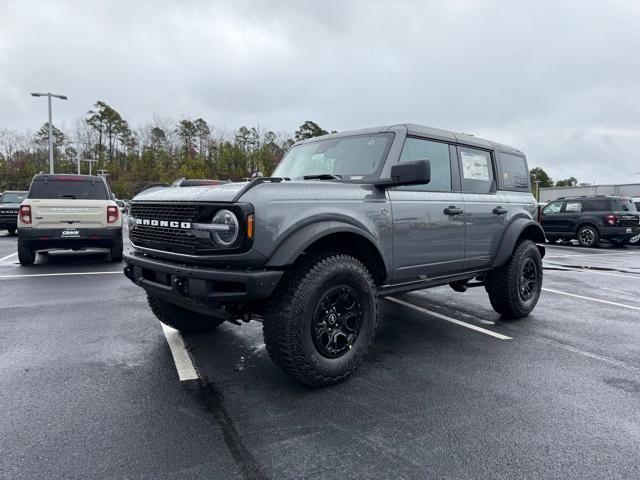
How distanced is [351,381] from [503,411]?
1069 mm

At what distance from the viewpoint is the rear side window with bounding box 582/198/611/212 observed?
16102mm

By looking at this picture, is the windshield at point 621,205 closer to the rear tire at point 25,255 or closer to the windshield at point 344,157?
the windshield at point 344,157

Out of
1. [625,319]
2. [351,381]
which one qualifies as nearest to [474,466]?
[351,381]

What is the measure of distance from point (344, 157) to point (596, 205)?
616 inches

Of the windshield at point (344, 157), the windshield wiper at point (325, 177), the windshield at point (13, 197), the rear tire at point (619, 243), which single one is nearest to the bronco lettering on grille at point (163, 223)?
the windshield wiper at point (325, 177)

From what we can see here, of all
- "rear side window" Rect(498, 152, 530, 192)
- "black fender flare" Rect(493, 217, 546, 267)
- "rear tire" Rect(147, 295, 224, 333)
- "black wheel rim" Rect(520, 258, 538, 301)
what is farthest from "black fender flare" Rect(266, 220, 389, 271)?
"black wheel rim" Rect(520, 258, 538, 301)

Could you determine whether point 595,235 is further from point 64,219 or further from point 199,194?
point 199,194

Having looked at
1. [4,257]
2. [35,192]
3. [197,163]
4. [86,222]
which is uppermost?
[197,163]

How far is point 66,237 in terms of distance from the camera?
8555 mm

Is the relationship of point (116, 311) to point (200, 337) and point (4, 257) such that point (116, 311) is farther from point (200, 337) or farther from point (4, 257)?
point (4, 257)

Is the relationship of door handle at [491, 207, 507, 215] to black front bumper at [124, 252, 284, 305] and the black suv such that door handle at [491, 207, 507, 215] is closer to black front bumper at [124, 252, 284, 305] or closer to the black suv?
black front bumper at [124, 252, 284, 305]

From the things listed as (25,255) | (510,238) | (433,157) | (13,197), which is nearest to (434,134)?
(433,157)

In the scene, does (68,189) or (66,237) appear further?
(68,189)

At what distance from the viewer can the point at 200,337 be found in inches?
173
